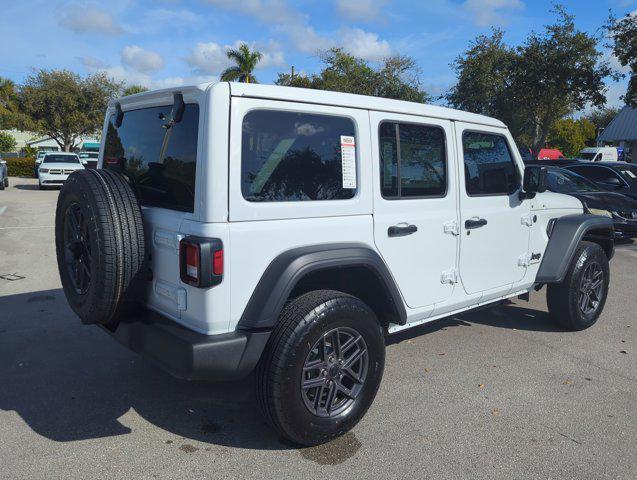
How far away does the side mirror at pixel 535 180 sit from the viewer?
425 cm

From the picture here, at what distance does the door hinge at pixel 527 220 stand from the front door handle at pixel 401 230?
1427 mm

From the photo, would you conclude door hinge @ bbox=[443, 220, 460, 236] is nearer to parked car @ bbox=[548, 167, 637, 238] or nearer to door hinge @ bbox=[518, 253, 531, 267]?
door hinge @ bbox=[518, 253, 531, 267]

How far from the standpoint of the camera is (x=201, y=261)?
2568 millimetres

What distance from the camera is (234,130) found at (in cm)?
269

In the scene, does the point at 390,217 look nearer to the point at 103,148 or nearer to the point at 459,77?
the point at 103,148

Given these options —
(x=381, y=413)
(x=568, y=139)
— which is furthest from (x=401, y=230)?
(x=568, y=139)

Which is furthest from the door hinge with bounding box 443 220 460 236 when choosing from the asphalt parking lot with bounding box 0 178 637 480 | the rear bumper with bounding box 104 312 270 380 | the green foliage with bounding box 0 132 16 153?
the green foliage with bounding box 0 132 16 153

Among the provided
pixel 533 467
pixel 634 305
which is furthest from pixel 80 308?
pixel 634 305

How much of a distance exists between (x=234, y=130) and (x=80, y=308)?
4.55 ft

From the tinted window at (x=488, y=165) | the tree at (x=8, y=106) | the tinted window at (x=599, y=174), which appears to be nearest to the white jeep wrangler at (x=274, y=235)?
the tinted window at (x=488, y=165)

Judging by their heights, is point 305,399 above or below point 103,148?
below

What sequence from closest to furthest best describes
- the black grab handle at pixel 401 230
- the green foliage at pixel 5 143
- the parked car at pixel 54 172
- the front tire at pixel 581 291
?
1. the black grab handle at pixel 401 230
2. the front tire at pixel 581 291
3. the parked car at pixel 54 172
4. the green foliage at pixel 5 143

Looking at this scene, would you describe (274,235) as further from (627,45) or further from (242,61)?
(242,61)

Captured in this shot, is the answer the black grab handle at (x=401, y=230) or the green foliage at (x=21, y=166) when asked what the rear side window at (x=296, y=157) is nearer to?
the black grab handle at (x=401, y=230)
